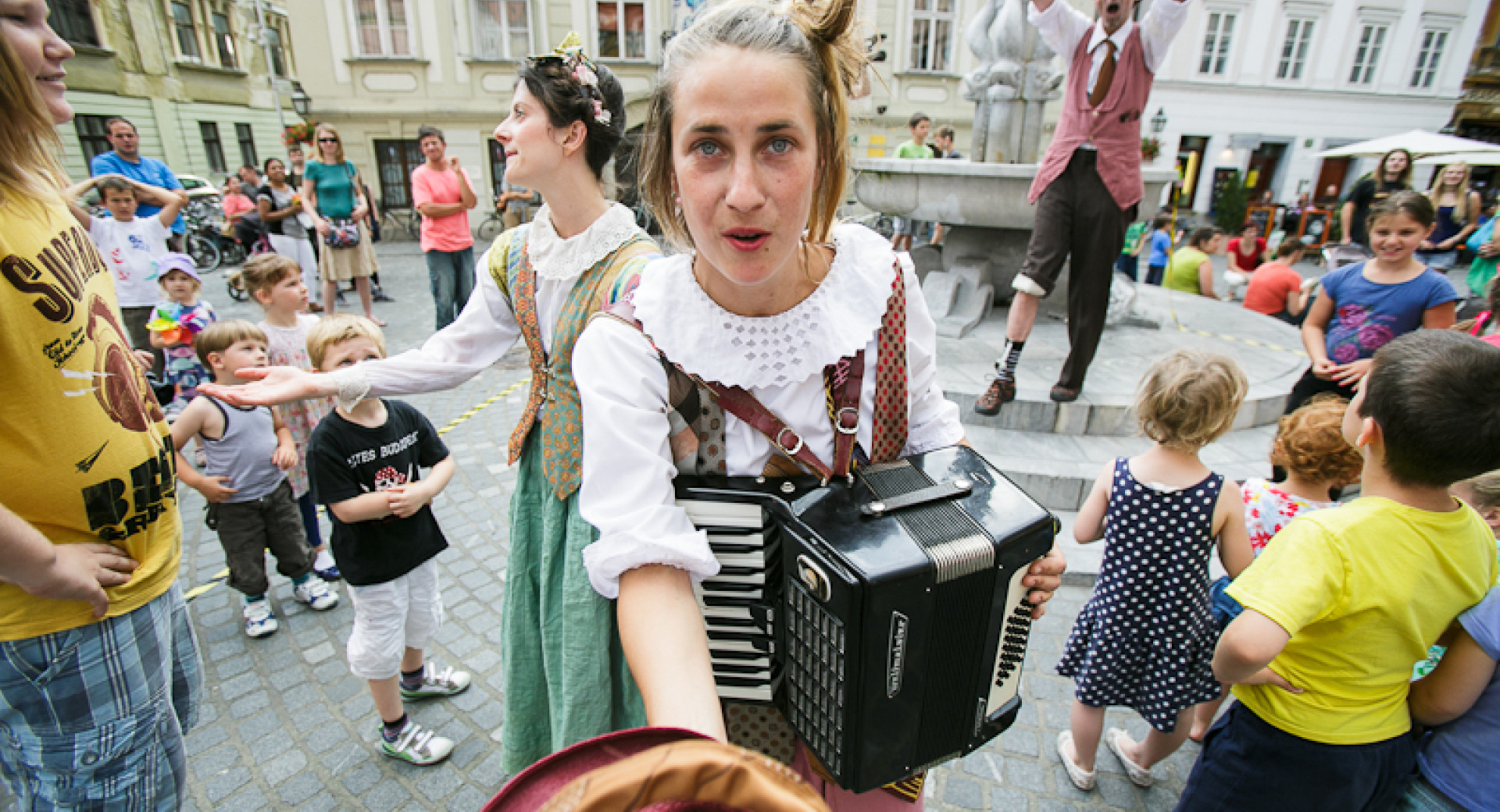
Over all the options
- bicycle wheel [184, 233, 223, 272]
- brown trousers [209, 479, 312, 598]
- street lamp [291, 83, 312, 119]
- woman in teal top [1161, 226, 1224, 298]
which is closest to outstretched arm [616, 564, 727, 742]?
brown trousers [209, 479, 312, 598]

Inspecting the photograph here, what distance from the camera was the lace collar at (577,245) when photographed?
79.2 inches

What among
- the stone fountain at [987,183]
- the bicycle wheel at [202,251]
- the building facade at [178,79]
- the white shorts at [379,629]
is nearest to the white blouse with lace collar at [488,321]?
the white shorts at [379,629]

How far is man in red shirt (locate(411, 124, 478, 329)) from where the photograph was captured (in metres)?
6.88

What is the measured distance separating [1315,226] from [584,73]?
2097 cm

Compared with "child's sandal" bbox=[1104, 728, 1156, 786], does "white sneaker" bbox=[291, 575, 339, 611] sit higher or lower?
lower

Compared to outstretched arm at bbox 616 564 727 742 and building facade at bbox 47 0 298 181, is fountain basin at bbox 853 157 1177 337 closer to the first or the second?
outstretched arm at bbox 616 564 727 742

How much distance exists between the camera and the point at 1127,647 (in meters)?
2.34

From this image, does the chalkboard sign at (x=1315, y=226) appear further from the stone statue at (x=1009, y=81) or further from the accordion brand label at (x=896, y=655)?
the accordion brand label at (x=896, y=655)

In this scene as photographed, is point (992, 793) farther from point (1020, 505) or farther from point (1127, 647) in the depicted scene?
point (1020, 505)

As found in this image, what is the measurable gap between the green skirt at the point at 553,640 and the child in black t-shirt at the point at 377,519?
754 millimetres

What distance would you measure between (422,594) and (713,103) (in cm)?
232

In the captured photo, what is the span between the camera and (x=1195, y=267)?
26.9ft

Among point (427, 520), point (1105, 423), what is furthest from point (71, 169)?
point (1105, 423)

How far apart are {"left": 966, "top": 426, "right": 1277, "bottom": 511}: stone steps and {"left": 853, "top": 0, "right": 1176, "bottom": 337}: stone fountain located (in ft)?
5.45
